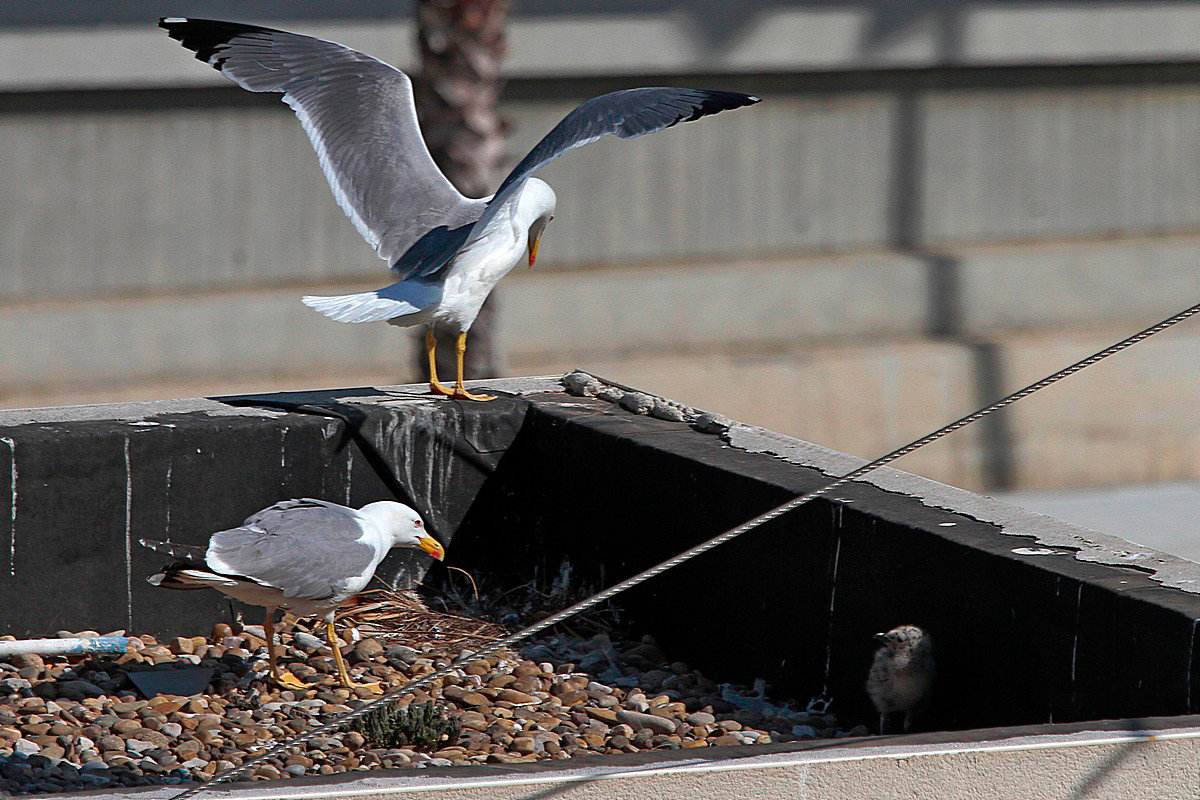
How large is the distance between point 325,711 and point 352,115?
2.31 meters

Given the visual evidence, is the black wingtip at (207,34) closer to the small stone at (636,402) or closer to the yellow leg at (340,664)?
the small stone at (636,402)

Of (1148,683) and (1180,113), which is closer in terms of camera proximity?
(1148,683)

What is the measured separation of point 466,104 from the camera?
8297 mm

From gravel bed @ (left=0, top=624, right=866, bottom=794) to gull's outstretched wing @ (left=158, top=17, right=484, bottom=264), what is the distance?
1511mm

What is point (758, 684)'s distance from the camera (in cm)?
507

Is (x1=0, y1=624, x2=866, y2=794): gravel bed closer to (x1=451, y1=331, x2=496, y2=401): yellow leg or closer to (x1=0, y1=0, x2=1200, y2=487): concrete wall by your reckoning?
(x1=451, y1=331, x2=496, y2=401): yellow leg

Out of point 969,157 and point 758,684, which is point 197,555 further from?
point 969,157

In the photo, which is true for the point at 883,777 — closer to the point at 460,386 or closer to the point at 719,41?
the point at 460,386

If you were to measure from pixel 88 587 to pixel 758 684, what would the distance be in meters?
2.03

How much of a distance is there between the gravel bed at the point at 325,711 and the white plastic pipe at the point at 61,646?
0.06m

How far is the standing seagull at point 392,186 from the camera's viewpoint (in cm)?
591

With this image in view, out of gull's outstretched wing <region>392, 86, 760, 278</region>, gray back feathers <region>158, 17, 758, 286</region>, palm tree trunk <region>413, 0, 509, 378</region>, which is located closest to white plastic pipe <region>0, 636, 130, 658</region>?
gray back feathers <region>158, 17, 758, 286</region>

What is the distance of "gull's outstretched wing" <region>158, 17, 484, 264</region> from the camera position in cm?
628

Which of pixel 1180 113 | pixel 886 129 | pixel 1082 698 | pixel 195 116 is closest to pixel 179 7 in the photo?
pixel 195 116
